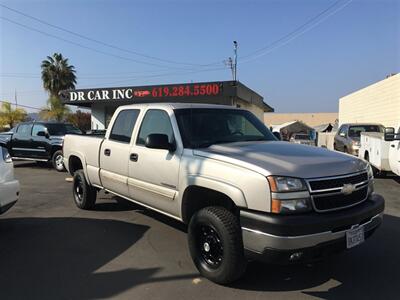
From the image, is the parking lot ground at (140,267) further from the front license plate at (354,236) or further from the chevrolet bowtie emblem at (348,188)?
the chevrolet bowtie emblem at (348,188)

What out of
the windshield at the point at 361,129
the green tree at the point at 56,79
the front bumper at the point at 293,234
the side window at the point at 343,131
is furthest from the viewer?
the green tree at the point at 56,79

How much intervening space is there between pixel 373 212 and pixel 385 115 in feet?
77.7

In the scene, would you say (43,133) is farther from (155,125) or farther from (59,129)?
(155,125)

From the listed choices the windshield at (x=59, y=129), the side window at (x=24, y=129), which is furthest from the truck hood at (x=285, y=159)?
the side window at (x=24, y=129)

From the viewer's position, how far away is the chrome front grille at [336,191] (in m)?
4.10

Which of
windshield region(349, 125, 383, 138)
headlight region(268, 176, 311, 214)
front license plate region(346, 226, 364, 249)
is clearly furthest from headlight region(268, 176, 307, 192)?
windshield region(349, 125, 383, 138)

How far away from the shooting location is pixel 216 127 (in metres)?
5.69

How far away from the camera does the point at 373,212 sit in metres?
4.57

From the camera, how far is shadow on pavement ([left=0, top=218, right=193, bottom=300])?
4430 mm

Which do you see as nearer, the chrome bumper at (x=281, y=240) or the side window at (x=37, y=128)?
the chrome bumper at (x=281, y=240)

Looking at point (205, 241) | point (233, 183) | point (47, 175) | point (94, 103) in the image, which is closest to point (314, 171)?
point (233, 183)

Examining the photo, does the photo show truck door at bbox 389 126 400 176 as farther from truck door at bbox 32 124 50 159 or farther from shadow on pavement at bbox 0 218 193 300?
truck door at bbox 32 124 50 159

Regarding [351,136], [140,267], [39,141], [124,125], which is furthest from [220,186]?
[351,136]

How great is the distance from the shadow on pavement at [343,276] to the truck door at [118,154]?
2373 millimetres
